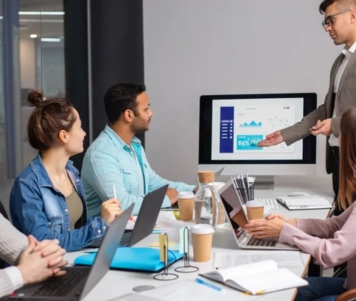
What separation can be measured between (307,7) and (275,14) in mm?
212

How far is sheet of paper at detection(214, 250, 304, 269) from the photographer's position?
5.44 ft

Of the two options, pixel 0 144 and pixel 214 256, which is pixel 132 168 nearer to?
pixel 0 144

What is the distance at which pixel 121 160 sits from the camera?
2703 millimetres

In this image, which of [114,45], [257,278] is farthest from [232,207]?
[114,45]

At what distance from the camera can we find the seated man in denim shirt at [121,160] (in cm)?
252

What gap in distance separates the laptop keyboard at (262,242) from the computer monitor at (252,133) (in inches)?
55.7

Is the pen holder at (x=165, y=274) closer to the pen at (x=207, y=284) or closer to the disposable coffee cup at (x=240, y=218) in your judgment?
the pen at (x=207, y=284)

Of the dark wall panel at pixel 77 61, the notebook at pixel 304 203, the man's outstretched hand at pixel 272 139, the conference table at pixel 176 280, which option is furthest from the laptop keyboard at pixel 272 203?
the dark wall panel at pixel 77 61

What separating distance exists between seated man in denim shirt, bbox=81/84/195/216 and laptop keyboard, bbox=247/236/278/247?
632 mm

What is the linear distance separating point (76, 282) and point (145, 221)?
1.65ft

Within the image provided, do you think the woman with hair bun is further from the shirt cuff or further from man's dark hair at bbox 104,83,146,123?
man's dark hair at bbox 104,83,146,123

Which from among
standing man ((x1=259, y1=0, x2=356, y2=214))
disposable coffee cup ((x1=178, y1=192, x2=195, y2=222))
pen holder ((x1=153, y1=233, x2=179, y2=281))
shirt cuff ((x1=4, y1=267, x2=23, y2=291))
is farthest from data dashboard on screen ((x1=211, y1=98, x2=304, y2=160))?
shirt cuff ((x1=4, y1=267, x2=23, y2=291))

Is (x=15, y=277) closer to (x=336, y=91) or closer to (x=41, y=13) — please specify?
(x=336, y=91)

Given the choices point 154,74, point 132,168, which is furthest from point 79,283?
point 154,74
